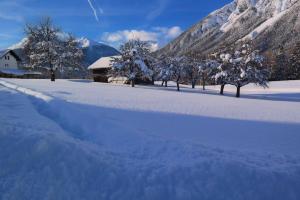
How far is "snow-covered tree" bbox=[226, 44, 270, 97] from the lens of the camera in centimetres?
3809

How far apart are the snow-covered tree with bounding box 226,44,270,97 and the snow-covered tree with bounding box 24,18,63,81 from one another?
27.4 m

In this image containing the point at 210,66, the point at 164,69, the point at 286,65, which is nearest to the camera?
the point at 210,66

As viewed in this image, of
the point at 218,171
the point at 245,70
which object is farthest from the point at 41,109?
the point at 245,70

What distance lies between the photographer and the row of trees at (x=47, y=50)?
4869 centimetres

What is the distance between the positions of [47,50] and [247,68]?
30.5m

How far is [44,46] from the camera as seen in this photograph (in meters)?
48.3

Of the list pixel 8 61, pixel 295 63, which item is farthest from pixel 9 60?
pixel 295 63

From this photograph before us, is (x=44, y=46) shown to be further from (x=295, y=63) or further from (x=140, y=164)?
(x=295, y=63)

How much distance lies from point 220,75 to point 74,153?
3531 centimetres

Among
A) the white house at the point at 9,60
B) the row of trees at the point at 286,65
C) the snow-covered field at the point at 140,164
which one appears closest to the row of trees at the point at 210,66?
the snow-covered field at the point at 140,164

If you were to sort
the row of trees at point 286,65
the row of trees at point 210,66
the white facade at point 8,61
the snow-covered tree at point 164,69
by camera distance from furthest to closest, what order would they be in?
1. the white facade at point 8,61
2. the row of trees at point 286,65
3. the snow-covered tree at point 164,69
4. the row of trees at point 210,66

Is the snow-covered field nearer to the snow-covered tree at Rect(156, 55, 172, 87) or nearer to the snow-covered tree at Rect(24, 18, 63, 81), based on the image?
the snow-covered tree at Rect(24, 18, 63, 81)

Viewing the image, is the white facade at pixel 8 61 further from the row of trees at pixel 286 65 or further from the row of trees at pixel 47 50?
the row of trees at pixel 286 65

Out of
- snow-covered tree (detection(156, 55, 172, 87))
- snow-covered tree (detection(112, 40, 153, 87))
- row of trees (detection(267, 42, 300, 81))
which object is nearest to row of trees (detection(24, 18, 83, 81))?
snow-covered tree (detection(112, 40, 153, 87))
